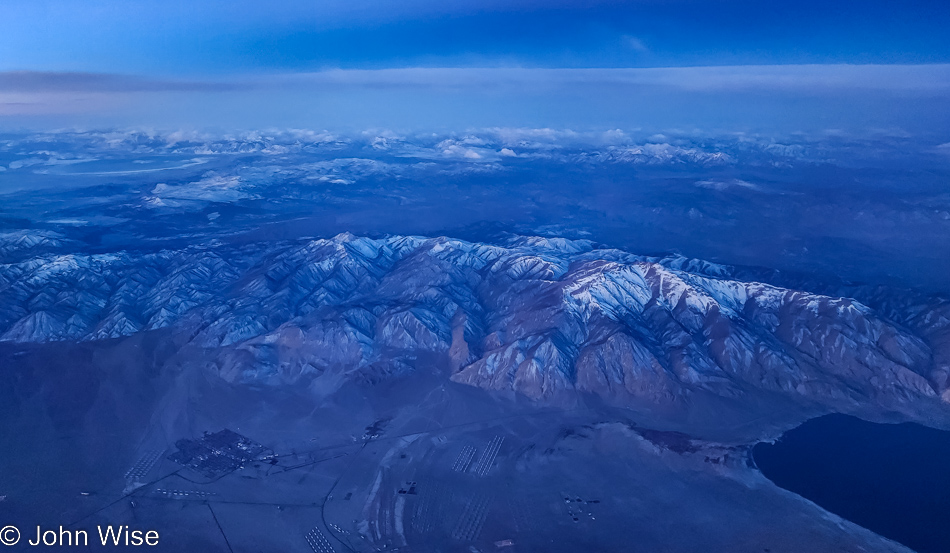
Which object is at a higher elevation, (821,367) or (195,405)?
(821,367)

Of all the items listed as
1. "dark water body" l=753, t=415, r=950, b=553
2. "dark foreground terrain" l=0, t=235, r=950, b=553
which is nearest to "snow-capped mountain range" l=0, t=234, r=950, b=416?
"dark foreground terrain" l=0, t=235, r=950, b=553

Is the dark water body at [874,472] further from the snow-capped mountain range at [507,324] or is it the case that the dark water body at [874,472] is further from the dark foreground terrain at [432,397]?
the snow-capped mountain range at [507,324]

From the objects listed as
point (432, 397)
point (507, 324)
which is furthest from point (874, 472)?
point (432, 397)

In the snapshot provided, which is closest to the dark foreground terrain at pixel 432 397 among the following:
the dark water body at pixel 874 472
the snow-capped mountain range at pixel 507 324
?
the snow-capped mountain range at pixel 507 324

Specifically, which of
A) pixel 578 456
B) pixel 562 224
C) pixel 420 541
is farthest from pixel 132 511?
pixel 562 224

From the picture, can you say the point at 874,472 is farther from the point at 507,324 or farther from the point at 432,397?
the point at 432,397

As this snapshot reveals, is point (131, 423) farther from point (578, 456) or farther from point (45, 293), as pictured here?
point (578, 456)
